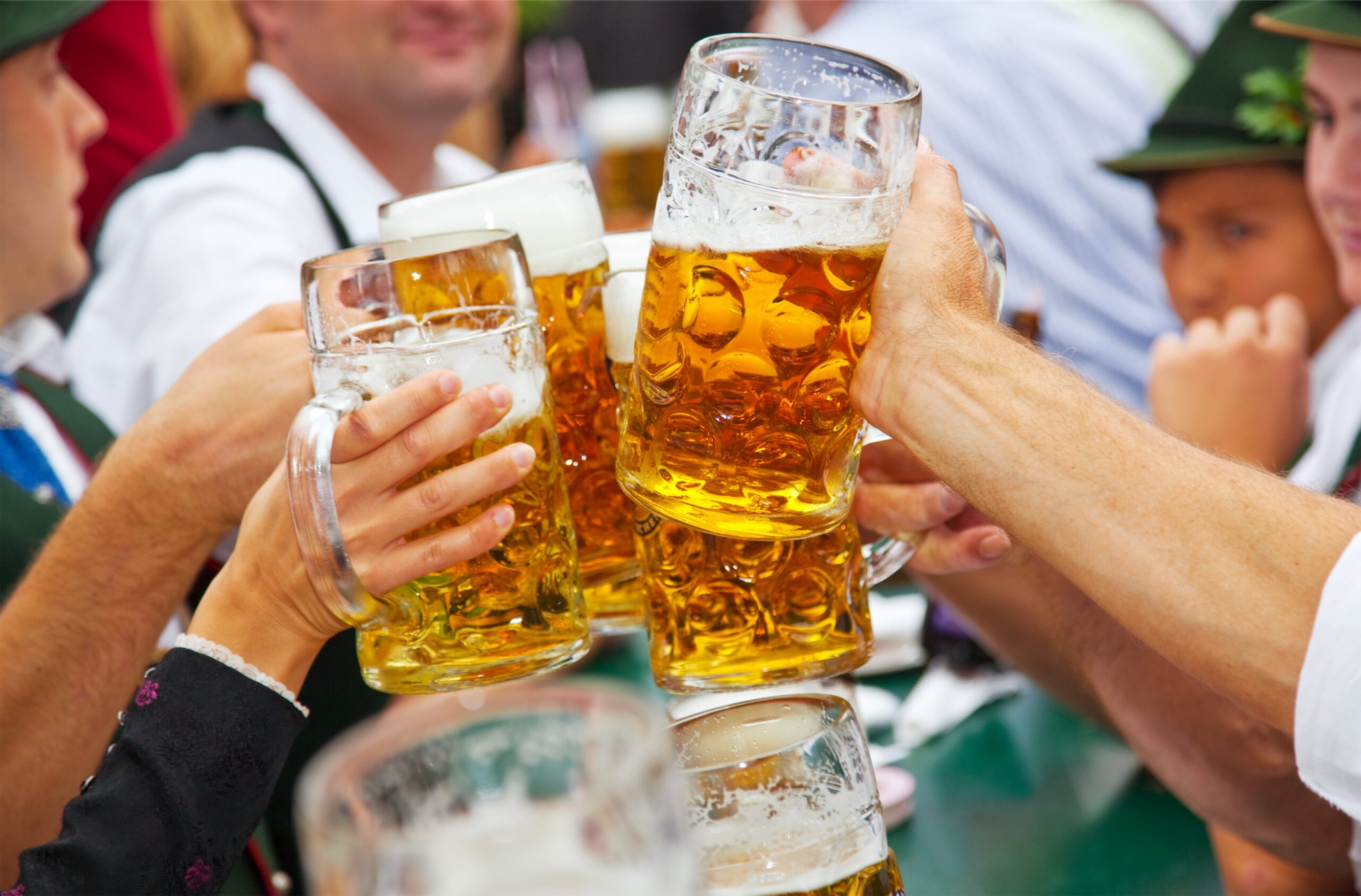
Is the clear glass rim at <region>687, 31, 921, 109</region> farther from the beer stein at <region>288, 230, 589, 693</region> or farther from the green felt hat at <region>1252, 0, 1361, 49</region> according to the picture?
the green felt hat at <region>1252, 0, 1361, 49</region>

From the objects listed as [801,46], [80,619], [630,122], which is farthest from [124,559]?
[630,122]

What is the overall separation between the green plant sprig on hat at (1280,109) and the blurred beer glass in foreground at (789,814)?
1.92 metres

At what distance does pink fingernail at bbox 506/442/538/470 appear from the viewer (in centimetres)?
83

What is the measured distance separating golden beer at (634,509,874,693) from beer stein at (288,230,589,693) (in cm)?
9

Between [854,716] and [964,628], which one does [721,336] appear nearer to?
[854,716]

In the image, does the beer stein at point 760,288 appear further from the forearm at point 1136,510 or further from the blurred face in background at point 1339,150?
the blurred face in background at point 1339,150

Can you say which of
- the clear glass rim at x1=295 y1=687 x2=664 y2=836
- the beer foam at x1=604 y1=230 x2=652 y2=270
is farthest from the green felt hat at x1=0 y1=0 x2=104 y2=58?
the clear glass rim at x1=295 y1=687 x2=664 y2=836

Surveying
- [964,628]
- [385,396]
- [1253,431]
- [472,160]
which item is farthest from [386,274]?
[472,160]

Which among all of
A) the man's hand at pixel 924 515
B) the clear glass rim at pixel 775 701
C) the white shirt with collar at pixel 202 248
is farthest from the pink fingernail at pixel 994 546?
the white shirt with collar at pixel 202 248

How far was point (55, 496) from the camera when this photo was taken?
1.60 metres

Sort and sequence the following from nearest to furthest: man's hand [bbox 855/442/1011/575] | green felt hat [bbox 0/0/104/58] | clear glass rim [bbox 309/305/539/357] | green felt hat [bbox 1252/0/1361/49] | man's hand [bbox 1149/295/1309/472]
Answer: clear glass rim [bbox 309/305/539/357] < man's hand [bbox 855/442/1011/575] < green felt hat [bbox 0/0/104/58] < green felt hat [bbox 1252/0/1361/49] < man's hand [bbox 1149/295/1309/472]

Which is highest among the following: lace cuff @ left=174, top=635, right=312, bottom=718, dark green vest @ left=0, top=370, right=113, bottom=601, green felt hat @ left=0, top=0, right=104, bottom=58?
green felt hat @ left=0, top=0, right=104, bottom=58

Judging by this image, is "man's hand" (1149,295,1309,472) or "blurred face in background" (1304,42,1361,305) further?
"man's hand" (1149,295,1309,472)

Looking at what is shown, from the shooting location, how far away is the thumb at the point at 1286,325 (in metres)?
2.11
